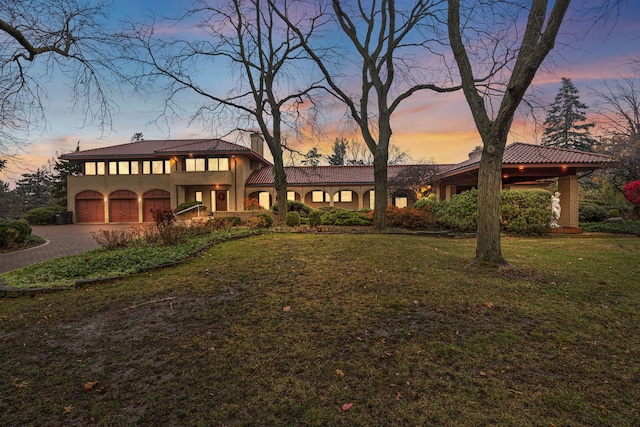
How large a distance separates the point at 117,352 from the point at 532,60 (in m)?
7.52

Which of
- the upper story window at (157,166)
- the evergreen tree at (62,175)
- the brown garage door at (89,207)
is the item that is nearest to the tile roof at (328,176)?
the upper story window at (157,166)

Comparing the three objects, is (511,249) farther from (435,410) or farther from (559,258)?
(435,410)

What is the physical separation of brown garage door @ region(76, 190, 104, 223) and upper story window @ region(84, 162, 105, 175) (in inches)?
76.2

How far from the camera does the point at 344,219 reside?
17.0m

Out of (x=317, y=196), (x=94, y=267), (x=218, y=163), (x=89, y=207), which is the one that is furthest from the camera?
(x=317, y=196)

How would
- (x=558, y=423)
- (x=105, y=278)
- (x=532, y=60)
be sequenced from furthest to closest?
(x=105, y=278), (x=532, y=60), (x=558, y=423)

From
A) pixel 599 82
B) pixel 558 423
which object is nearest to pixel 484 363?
pixel 558 423

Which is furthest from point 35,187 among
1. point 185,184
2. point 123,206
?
point 185,184

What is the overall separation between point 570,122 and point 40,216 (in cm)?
5912

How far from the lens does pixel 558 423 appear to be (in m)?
2.13

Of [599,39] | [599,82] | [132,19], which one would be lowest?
Result: [599,39]

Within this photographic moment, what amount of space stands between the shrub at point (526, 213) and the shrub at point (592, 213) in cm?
770

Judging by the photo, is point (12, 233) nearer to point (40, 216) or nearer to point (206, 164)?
point (206, 164)

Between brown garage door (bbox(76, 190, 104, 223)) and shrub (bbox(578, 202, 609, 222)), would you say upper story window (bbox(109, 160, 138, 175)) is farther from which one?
shrub (bbox(578, 202, 609, 222))
